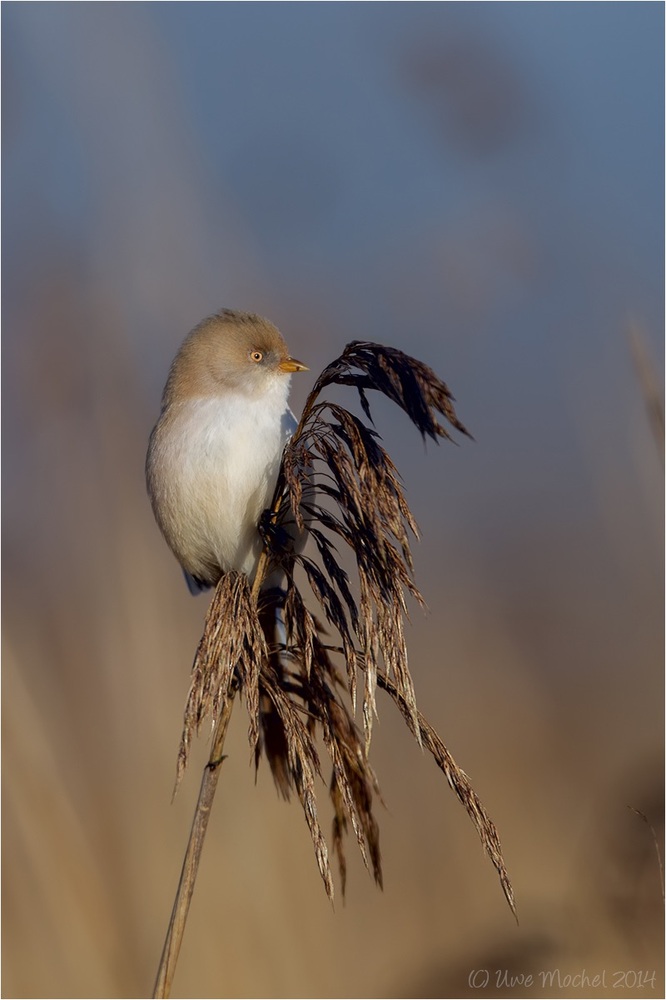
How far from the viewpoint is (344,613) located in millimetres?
1585

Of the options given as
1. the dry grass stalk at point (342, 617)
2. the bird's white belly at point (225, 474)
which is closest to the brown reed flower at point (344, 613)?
the dry grass stalk at point (342, 617)

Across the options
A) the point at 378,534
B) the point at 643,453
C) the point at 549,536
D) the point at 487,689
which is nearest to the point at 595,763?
the point at 487,689

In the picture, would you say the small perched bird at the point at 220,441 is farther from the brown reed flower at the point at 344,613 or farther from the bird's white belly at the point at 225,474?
the brown reed flower at the point at 344,613

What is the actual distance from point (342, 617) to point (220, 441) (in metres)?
0.63

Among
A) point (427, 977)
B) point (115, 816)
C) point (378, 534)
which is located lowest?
point (427, 977)

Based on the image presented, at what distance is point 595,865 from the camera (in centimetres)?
211

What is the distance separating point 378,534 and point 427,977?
1.62 meters

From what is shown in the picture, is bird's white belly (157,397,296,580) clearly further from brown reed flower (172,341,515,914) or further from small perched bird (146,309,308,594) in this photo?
brown reed flower (172,341,515,914)

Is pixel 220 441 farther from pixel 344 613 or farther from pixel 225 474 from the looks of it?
pixel 344 613

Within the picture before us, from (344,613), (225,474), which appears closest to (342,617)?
(344,613)

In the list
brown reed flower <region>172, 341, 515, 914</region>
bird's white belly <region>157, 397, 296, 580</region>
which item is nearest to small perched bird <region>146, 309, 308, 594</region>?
bird's white belly <region>157, 397, 296, 580</region>

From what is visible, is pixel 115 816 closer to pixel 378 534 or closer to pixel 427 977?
pixel 427 977

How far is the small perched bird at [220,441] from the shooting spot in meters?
2.03

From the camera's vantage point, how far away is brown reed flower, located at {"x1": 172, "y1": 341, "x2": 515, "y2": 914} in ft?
4.73
